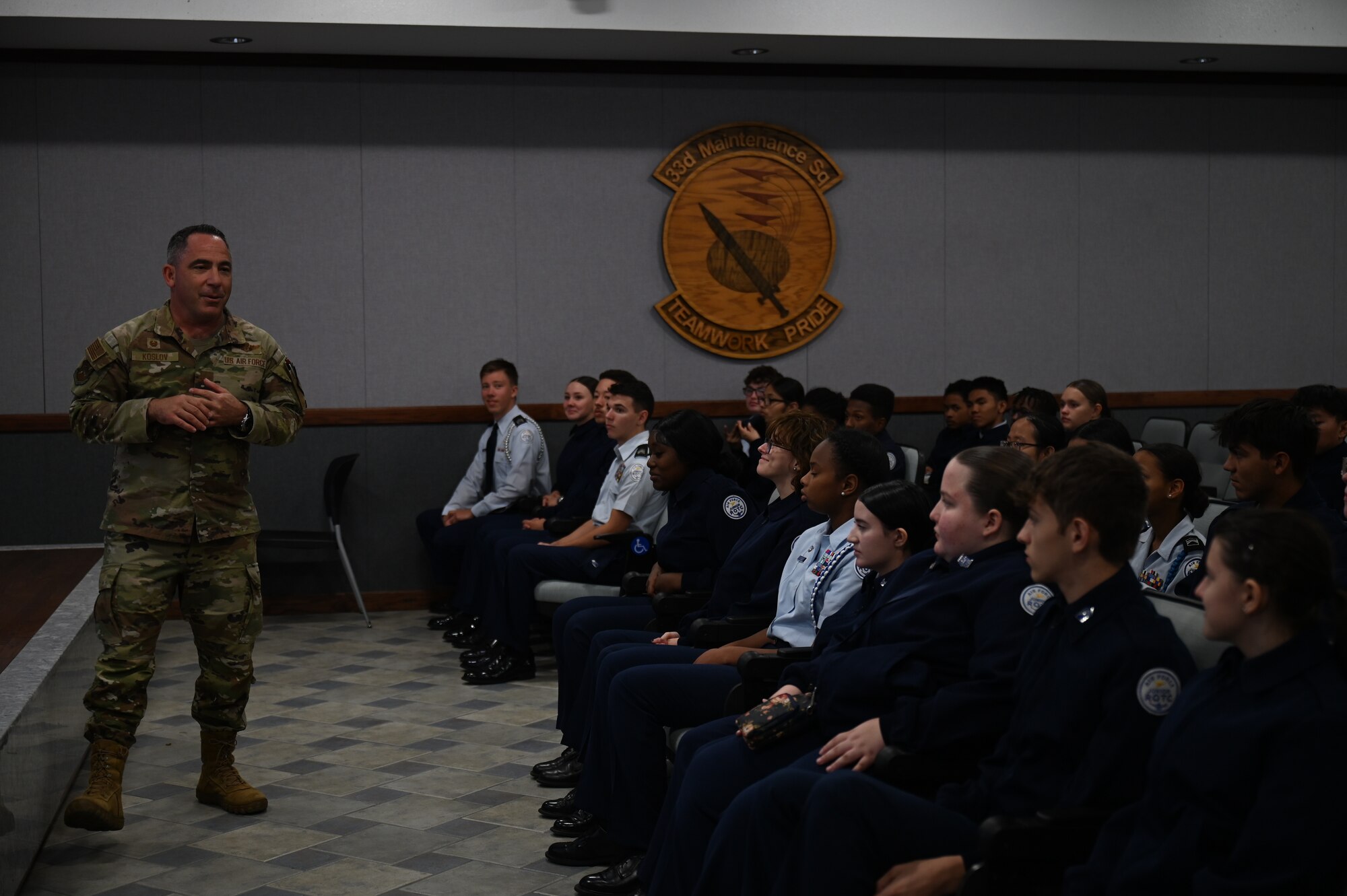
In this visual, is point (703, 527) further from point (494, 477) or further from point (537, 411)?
point (537, 411)

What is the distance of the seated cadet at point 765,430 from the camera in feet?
18.9

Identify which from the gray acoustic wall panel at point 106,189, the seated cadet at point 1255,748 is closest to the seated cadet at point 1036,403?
the seated cadet at point 1255,748

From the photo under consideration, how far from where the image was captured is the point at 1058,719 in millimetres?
2037

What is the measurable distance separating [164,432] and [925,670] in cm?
227

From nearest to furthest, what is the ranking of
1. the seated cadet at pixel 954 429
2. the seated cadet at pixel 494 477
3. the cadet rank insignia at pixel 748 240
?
1. the seated cadet at pixel 494 477
2. the seated cadet at pixel 954 429
3. the cadet rank insignia at pixel 748 240

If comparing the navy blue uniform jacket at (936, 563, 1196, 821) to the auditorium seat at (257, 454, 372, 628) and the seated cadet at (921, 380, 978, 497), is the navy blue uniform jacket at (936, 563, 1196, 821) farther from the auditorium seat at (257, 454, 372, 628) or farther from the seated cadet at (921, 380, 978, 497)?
the auditorium seat at (257, 454, 372, 628)

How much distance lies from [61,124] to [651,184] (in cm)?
310

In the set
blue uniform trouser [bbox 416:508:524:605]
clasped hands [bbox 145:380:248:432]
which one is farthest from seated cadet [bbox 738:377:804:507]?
clasped hands [bbox 145:380:248:432]

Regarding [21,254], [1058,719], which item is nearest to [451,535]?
[21,254]

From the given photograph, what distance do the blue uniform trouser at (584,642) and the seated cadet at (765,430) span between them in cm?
154

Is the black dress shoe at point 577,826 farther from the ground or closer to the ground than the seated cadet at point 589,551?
closer to the ground

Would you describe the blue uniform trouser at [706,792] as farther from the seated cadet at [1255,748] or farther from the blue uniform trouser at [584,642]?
the blue uniform trouser at [584,642]

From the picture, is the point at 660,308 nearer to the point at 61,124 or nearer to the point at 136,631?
the point at 61,124

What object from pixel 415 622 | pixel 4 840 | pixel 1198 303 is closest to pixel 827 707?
A: pixel 4 840
